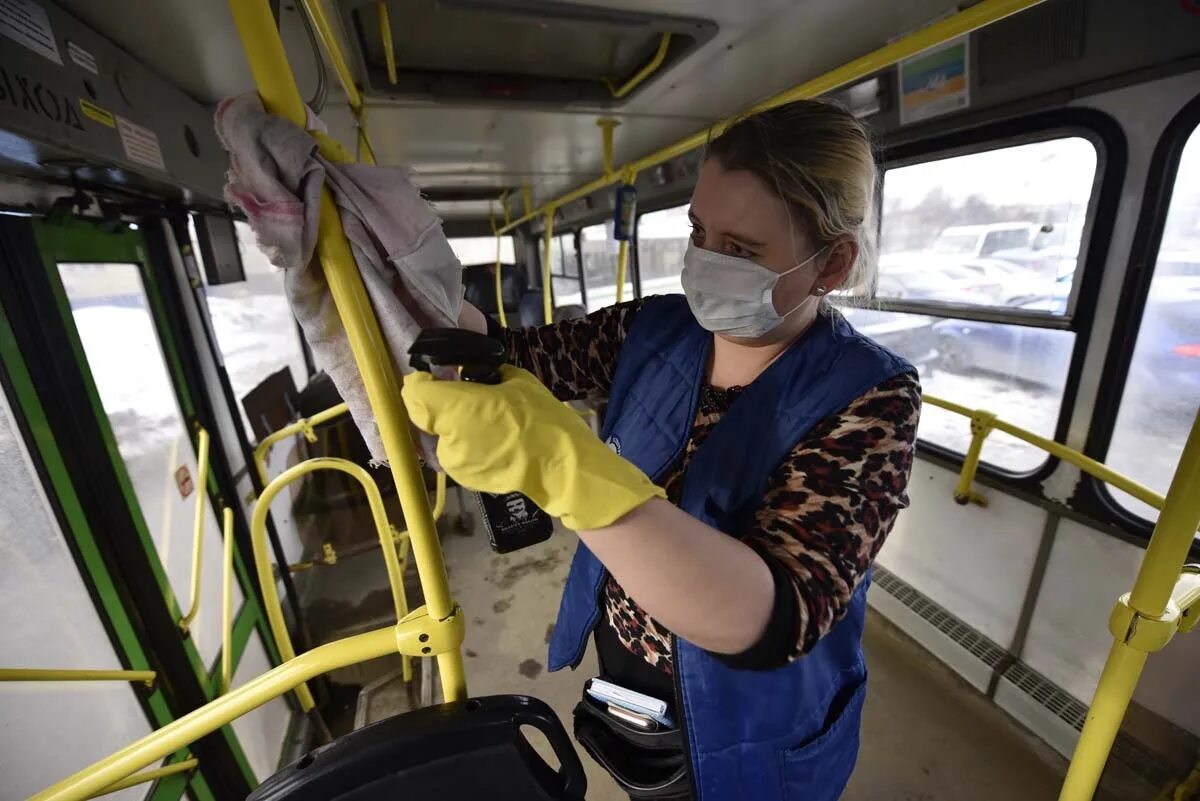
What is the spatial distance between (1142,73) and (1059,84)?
20 centimetres

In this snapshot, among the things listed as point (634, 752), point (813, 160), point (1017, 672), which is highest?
point (813, 160)

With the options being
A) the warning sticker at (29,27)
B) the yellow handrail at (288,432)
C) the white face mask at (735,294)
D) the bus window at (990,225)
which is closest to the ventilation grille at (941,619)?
the bus window at (990,225)

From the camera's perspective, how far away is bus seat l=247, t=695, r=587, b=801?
0.65 metres

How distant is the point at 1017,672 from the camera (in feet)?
6.82

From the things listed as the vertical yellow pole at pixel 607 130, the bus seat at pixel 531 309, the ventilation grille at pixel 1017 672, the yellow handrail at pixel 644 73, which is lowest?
the ventilation grille at pixel 1017 672

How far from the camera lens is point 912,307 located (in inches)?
92.9

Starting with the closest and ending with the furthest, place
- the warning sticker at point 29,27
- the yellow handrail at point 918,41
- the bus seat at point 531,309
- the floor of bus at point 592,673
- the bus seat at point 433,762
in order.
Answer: the bus seat at point 433,762
the warning sticker at point 29,27
the yellow handrail at point 918,41
the floor of bus at point 592,673
the bus seat at point 531,309

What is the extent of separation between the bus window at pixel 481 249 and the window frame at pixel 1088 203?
6.03 meters

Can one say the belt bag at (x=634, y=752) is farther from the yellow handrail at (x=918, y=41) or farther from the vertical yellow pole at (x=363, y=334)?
the yellow handrail at (x=918, y=41)

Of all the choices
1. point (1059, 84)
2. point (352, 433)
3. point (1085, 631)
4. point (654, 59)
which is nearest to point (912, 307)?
point (1059, 84)

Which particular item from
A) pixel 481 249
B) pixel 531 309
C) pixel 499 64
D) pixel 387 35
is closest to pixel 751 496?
pixel 387 35

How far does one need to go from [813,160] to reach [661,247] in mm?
3744

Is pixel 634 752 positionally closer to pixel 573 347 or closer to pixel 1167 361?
pixel 573 347

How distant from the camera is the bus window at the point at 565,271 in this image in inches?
264
